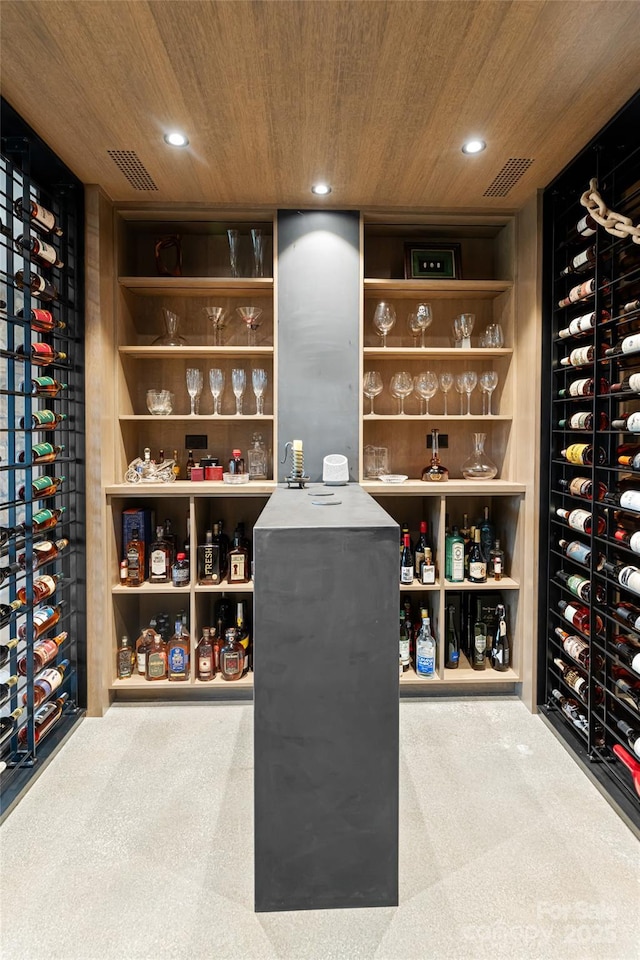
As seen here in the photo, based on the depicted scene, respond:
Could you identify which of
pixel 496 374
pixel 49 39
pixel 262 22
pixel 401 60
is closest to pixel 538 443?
pixel 496 374

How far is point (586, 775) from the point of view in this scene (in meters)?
2.10

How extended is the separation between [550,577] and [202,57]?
2.42 meters

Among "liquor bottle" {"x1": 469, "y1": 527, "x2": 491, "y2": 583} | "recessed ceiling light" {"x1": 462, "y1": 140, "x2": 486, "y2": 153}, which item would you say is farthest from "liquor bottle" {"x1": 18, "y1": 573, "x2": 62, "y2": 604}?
"recessed ceiling light" {"x1": 462, "y1": 140, "x2": 486, "y2": 153}

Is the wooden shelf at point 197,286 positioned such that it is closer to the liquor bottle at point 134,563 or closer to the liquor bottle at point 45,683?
the liquor bottle at point 134,563

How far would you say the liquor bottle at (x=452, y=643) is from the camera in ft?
9.11

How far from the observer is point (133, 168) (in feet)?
7.48

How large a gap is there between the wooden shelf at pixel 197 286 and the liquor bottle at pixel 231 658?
1713mm

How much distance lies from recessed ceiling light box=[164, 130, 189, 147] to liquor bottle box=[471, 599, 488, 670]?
8.22 feet

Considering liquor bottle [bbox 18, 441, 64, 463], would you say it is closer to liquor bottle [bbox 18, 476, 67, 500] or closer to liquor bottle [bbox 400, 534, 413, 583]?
liquor bottle [bbox 18, 476, 67, 500]

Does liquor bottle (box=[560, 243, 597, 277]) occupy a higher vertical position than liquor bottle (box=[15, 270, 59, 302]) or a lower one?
higher

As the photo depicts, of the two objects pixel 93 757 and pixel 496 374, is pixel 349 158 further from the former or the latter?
pixel 93 757

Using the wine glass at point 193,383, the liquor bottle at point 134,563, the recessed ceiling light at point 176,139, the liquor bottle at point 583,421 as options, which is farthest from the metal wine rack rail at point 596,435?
the liquor bottle at point 134,563

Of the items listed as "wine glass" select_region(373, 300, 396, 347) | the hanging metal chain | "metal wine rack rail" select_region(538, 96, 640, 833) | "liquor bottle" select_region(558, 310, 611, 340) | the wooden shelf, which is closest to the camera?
the hanging metal chain

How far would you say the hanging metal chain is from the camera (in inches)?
73.9
